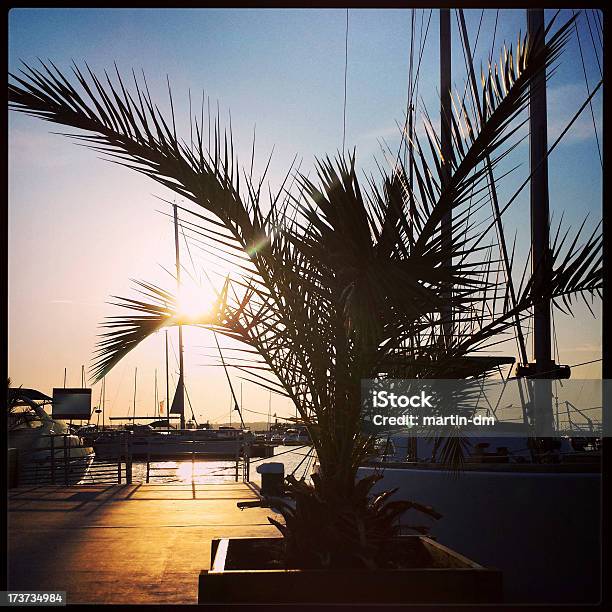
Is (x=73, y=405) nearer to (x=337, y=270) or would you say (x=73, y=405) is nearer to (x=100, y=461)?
(x=100, y=461)

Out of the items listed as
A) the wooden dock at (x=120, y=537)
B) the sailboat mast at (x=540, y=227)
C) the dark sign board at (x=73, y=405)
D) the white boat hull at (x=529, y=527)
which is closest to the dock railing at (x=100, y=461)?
the dark sign board at (x=73, y=405)

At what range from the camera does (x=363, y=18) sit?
289cm

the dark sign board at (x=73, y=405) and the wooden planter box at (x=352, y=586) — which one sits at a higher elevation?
the dark sign board at (x=73, y=405)

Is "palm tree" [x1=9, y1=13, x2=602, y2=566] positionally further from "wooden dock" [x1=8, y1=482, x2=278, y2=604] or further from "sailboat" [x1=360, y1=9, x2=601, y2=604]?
"sailboat" [x1=360, y1=9, x2=601, y2=604]

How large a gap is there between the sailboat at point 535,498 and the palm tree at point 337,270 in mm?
3585

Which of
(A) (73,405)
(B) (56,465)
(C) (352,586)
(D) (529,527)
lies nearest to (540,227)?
(D) (529,527)

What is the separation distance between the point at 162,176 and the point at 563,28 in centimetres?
185

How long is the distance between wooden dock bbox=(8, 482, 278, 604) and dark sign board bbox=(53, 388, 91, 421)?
109 centimetres

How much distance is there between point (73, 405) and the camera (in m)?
10.3

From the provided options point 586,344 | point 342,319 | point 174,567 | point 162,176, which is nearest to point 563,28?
point 586,344

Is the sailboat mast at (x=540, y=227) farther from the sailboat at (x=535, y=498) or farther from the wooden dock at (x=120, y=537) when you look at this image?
the wooden dock at (x=120, y=537)

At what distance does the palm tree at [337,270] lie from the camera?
3.41 metres

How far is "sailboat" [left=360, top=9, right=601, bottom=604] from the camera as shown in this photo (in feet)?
24.2

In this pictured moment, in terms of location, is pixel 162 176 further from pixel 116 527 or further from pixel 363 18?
pixel 116 527
